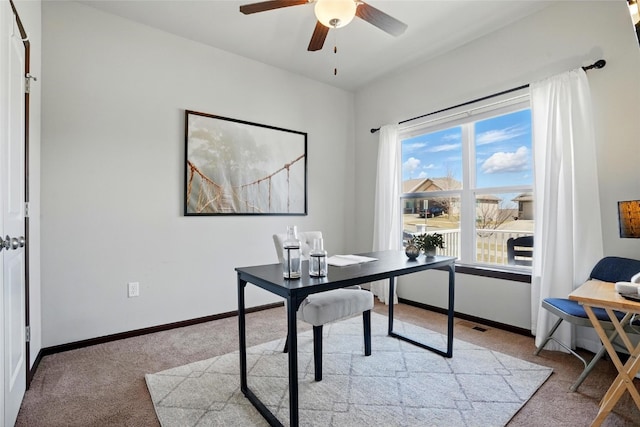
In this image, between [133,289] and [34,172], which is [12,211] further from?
[133,289]

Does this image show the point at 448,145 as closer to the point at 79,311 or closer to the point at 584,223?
the point at 584,223

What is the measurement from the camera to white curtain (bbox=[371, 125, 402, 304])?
12.5 ft

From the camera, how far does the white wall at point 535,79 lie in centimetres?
230

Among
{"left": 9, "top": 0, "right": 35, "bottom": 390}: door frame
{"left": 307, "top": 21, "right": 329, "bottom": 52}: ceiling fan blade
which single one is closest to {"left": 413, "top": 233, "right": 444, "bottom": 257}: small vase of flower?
{"left": 307, "top": 21, "right": 329, "bottom": 52}: ceiling fan blade

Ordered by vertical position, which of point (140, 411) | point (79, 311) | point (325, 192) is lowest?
point (140, 411)

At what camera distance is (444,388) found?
1.95 metres

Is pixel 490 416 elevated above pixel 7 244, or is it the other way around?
pixel 7 244

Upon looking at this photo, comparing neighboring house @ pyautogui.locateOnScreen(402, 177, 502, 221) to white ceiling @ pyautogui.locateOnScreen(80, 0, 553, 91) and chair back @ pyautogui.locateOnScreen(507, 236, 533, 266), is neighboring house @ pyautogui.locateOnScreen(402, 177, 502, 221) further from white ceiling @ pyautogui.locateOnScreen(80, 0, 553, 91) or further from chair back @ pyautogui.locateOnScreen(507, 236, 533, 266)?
white ceiling @ pyautogui.locateOnScreen(80, 0, 553, 91)

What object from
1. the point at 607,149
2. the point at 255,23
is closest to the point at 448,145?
the point at 607,149

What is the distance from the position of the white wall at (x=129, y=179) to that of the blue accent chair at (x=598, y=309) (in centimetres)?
259

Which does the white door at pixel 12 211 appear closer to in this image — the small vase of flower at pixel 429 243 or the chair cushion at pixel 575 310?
the small vase of flower at pixel 429 243

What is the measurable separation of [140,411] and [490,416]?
1824 millimetres

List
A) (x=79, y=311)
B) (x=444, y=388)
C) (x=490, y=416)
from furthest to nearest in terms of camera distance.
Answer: (x=79, y=311)
(x=444, y=388)
(x=490, y=416)

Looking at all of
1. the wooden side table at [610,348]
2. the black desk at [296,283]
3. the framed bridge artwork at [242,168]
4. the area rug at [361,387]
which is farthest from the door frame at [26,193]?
the wooden side table at [610,348]
